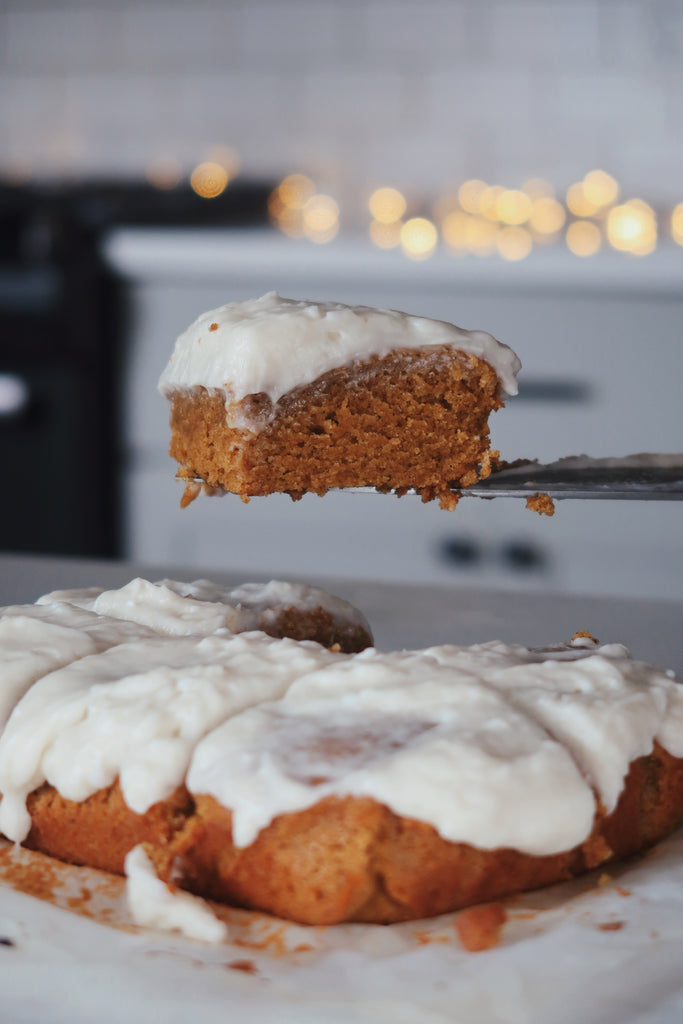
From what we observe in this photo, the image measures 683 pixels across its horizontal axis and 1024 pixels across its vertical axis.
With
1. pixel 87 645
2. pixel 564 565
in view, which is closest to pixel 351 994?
pixel 87 645

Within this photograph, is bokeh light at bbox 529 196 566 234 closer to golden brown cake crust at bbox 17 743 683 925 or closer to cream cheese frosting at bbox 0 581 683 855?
cream cheese frosting at bbox 0 581 683 855

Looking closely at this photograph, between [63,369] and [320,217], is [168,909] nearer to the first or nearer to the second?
[63,369]

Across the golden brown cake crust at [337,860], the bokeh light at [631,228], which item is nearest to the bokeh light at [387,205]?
the bokeh light at [631,228]

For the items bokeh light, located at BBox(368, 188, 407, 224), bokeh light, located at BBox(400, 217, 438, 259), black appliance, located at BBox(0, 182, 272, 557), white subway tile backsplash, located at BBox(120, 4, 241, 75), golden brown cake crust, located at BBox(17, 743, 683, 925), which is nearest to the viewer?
golden brown cake crust, located at BBox(17, 743, 683, 925)

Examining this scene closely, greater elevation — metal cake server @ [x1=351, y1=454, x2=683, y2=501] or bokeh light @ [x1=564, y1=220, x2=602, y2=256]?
bokeh light @ [x1=564, y1=220, x2=602, y2=256]

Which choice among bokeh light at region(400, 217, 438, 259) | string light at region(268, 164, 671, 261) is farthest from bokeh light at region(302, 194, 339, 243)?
bokeh light at region(400, 217, 438, 259)

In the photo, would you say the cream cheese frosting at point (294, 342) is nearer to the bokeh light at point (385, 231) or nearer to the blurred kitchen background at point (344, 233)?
the blurred kitchen background at point (344, 233)

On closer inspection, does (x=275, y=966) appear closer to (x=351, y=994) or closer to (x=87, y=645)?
(x=351, y=994)

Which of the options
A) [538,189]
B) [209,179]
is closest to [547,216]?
[538,189]

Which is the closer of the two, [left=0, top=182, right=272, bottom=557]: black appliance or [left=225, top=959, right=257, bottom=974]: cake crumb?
[left=225, top=959, right=257, bottom=974]: cake crumb
